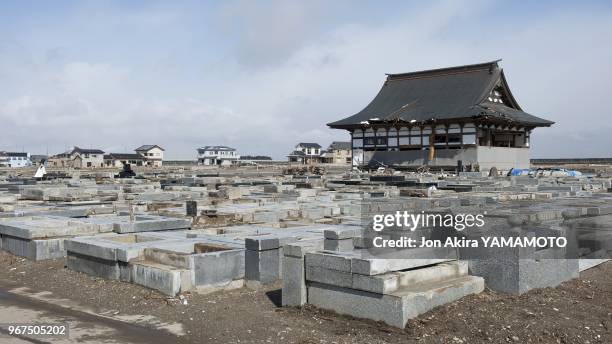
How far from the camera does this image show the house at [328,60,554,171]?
47938mm

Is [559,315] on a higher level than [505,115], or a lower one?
lower

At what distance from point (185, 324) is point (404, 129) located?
47015 mm

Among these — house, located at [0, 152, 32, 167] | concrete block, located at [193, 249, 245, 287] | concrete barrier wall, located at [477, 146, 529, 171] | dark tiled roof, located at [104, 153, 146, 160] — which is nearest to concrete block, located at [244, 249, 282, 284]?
concrete block, located at [193, 249, 245, 287]

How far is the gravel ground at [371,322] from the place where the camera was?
5512mm

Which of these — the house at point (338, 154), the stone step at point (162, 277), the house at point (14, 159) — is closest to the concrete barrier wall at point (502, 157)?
the stone step at point (162, 277)

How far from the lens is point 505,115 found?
160 ft

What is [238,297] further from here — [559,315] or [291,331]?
[559,315]

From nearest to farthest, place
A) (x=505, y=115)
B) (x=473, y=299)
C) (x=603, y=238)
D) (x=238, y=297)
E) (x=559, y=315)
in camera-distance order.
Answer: (x=559, y=315), (x=473, y=299), (x=238, y=297), (x=603, y=238), (x=505, y=115)

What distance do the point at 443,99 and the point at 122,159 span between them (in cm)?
6859

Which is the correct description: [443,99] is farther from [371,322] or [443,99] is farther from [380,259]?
[371,322]

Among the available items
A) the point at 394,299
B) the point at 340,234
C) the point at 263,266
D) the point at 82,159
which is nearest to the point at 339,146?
the point at 82,159

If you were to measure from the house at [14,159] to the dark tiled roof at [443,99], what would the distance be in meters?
80.1

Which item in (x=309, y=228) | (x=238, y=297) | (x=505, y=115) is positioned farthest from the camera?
(x=505, y=115)

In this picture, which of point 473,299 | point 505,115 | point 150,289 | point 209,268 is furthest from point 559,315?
point 505,115
